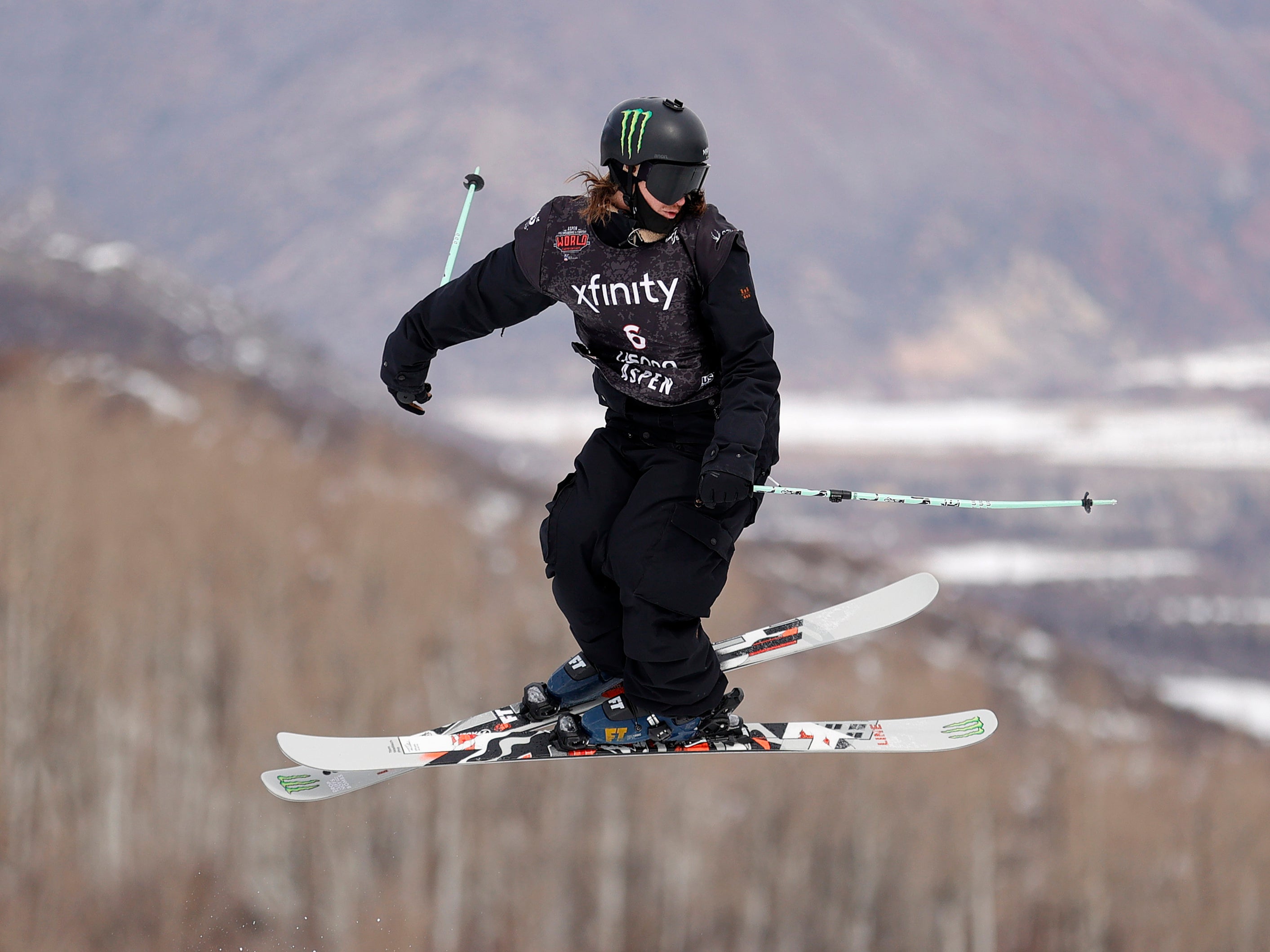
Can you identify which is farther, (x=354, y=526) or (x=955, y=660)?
(x=955, y=660)

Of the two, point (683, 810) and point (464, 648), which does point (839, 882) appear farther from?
point (464, 648)

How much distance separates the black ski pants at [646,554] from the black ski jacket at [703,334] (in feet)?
0.60

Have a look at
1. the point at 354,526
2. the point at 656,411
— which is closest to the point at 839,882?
the point at 354,526

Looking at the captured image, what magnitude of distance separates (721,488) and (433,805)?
165 feet

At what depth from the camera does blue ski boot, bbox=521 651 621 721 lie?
620cm

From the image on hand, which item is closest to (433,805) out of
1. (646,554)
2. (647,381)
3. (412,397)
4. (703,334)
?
(412,397)

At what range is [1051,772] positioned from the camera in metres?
65.2

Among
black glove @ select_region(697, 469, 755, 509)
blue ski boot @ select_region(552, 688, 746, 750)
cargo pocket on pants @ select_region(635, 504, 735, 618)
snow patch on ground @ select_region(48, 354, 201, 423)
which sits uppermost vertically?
snow patch on ground @ select_region(48, 354, 201, 423)

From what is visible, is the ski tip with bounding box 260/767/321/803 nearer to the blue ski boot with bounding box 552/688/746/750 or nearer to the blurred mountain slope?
the blue ski boot with bounding box 552/688/746/750

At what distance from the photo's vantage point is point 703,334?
5.33 m

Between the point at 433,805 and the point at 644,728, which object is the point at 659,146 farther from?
the point at 433,805

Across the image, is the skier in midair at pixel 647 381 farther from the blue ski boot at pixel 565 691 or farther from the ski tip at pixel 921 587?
the ski tip at pixel 921 587

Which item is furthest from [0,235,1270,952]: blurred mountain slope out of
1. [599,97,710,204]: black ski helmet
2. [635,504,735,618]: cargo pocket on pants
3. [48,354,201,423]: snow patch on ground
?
[599,97,710,204]: black ski helmet

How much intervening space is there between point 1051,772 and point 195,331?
245ft
